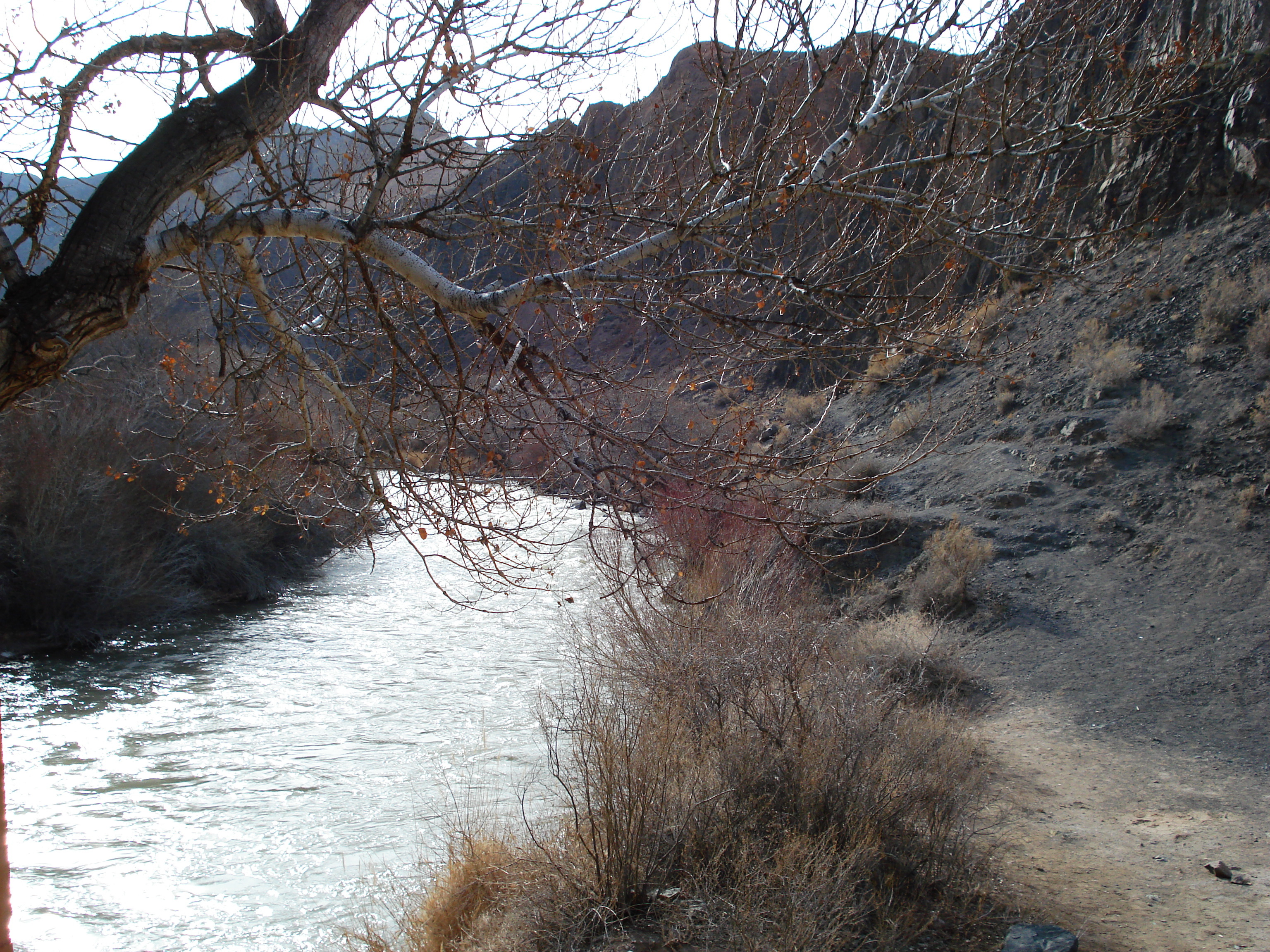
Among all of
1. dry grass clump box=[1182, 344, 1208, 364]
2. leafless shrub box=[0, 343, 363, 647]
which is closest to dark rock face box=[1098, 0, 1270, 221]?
dry grass clump box=[1182, 344, 1208, 364]

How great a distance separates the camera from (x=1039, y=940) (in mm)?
4383

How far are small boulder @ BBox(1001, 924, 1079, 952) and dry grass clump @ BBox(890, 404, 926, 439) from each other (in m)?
11.4

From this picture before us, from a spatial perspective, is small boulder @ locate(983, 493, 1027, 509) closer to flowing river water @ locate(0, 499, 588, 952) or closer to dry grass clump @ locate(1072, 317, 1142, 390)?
dry grass clump @ locate(1072, 317, 1142, 390)

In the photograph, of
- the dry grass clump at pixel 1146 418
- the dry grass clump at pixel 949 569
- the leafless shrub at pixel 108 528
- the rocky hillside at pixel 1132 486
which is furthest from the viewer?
the dry grass clump at pixel 1146 418

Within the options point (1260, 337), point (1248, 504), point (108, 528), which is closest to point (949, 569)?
point (1248, 504)

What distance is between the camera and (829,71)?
353cm

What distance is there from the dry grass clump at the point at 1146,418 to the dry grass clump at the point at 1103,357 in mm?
681

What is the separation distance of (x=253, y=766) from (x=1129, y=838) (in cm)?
758

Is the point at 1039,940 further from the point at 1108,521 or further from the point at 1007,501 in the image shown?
the point at 1007,501

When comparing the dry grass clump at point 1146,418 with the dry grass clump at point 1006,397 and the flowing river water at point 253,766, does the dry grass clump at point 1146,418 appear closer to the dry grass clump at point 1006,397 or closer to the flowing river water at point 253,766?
the dry grass clump at point 1006,397

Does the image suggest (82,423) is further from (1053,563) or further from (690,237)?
(1053,563)

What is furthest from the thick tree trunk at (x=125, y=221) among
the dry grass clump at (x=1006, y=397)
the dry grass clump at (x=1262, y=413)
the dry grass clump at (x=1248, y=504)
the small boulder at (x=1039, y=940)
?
the dry grass clump at (x=1006, y=397)

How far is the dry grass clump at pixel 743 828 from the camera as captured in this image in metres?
4.43

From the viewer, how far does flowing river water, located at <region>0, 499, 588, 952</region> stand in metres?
6.02
